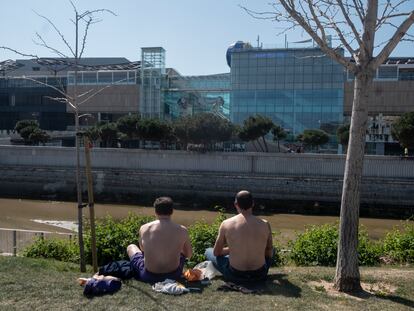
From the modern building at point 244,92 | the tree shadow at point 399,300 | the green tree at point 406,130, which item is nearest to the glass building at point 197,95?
the modern building at point 244,92

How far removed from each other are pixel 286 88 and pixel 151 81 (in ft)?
65.0

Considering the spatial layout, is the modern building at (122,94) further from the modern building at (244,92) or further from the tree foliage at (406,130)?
the tree foliage at (406,130)

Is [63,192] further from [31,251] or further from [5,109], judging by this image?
[5,109]

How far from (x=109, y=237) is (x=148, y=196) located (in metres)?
27.4

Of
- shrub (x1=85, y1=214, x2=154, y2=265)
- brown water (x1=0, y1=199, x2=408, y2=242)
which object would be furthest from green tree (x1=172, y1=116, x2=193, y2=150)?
shrub (x1=85, y1=214, x2=154, y2=265)

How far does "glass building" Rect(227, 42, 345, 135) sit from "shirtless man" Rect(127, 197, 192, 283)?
66.6 metres

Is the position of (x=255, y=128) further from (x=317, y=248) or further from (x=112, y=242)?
(x=112, y=242)

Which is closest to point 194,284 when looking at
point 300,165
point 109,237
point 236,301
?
point 236,301

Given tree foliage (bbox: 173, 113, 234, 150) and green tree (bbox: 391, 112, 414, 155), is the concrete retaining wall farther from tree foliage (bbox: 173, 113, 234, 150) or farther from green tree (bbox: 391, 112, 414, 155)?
tree foliage (bbox: 173, 113, 234, 150)

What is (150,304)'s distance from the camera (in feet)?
17.2

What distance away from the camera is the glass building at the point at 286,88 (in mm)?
70938

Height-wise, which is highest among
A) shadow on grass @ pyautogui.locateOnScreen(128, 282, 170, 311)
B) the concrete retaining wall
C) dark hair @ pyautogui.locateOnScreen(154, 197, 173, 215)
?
dark hair @ pyautogui.locateOnScreen(154, 197, 173, 215)

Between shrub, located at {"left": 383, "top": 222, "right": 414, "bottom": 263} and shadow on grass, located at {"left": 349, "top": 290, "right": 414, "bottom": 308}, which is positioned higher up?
shadow on grass, located at {"left": 349, "top": 290, "right": 414, "bottom": 308}

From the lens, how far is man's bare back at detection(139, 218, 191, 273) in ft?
19.7
